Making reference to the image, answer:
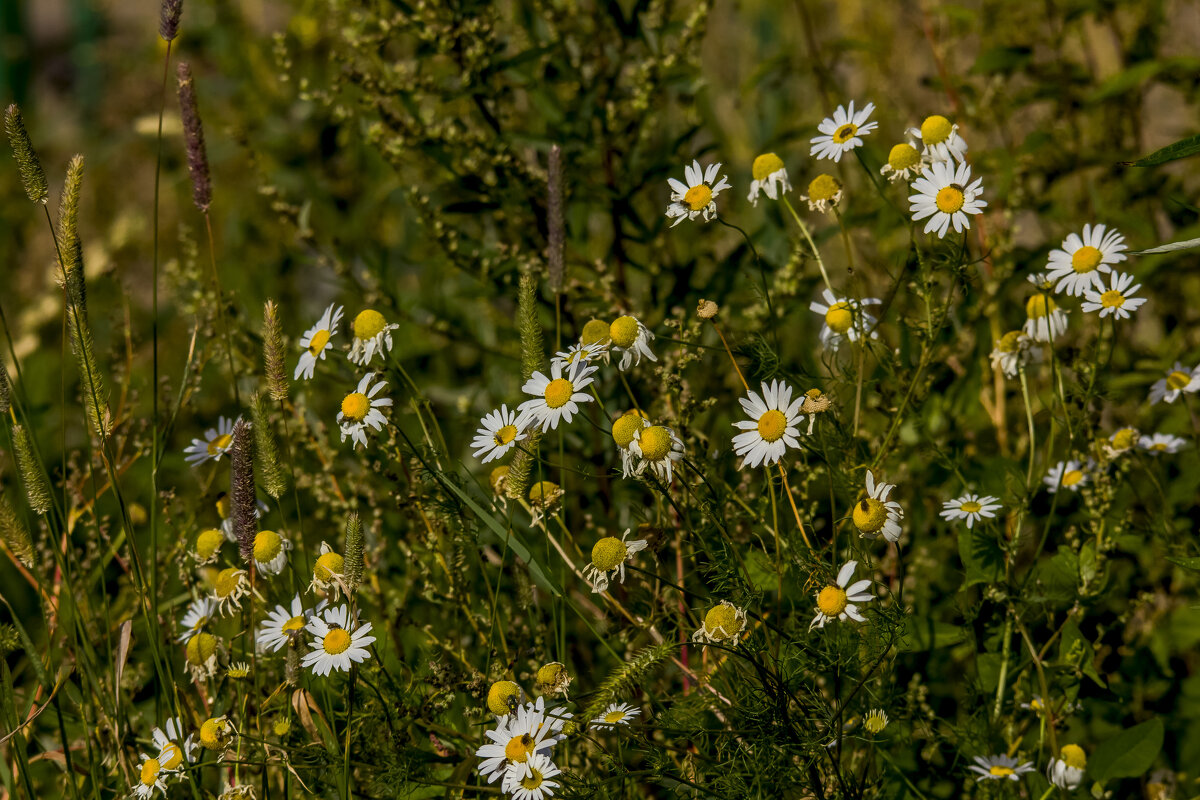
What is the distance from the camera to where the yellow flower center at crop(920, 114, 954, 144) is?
3.69ft

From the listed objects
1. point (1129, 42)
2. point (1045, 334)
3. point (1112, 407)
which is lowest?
point (1045, 334)

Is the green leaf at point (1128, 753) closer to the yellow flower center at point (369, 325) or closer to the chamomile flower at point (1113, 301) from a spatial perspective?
the chamomile flower at point (1113, 301)

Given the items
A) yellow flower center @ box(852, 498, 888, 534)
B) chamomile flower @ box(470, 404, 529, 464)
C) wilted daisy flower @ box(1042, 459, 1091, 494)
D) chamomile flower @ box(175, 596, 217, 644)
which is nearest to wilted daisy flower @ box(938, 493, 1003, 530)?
wilted daisy flower @ box(1042, 459, 1091, 494)

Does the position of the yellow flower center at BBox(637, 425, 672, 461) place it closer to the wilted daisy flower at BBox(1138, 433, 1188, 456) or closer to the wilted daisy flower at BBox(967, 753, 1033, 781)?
the wilted daisy flower at BBox(967, 753, 1033, 781)

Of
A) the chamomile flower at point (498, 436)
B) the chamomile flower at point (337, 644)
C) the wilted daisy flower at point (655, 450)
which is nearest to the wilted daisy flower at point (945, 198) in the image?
the wilted daisy flower at point (655, 450)

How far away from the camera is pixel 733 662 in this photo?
107 centimetres

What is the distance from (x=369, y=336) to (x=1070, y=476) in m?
0.83

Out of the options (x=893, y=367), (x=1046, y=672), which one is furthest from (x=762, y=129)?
(x=1046, y=672)

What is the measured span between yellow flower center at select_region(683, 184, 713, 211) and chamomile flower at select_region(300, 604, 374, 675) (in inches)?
19.6

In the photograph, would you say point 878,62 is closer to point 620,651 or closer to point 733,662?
point 620,651

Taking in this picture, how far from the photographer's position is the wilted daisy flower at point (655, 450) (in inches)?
38.0

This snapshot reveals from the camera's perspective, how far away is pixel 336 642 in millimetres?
1033

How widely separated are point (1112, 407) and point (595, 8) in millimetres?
1035

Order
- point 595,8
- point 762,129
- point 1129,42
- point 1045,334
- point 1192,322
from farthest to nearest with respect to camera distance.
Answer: point 762,129 < point 1129,42 < point 1192,322 < point 595,8 < point 1045,334
